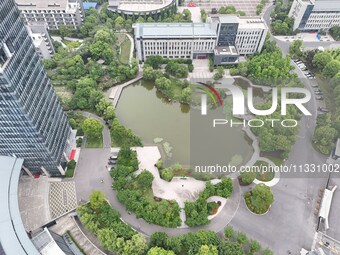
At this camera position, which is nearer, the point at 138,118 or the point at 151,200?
the point at 151,200

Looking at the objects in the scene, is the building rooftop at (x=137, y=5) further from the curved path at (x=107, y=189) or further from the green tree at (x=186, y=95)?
the curved path at (x=107, y=189)

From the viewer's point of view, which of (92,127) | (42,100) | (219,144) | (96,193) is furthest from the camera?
(219,144)

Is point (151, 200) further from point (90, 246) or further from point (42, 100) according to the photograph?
point (42, 100)

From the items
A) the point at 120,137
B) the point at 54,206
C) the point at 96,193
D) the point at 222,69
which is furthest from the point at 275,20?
the point at 54,206

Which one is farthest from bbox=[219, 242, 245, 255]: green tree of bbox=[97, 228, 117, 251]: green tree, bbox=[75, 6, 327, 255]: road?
bbox=[97, 228, 117, 251]: green tree

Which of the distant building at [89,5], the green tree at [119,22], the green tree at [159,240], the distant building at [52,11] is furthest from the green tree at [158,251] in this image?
the distant building at [89,5]

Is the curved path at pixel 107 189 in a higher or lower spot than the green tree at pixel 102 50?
lower

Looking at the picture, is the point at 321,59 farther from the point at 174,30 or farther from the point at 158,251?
the point at 158,251
